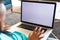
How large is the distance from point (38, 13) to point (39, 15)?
0.09 feet

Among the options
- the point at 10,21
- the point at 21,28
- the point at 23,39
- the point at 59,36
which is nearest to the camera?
the point at 23,39

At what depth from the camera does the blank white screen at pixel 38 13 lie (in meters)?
1.16

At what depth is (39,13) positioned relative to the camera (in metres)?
1.23

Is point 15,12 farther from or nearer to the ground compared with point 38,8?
nearer to the ground

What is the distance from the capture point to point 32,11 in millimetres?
1266

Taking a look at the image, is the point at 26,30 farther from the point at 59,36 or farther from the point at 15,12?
the point at 15,12

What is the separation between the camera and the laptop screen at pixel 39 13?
3.77 ft

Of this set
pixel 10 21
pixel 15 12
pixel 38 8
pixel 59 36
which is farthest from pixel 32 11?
pixel 15 12

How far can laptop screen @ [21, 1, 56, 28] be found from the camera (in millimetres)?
1149

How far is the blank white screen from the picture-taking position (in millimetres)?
1160

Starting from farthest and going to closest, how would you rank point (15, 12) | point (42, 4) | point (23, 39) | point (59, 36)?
point (15, 12) < point (59, 36) < point (42, 4) < point (23, 39)

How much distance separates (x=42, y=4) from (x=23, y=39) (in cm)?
58

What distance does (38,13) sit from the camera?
123cm

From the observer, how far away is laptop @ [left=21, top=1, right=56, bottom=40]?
115cm
